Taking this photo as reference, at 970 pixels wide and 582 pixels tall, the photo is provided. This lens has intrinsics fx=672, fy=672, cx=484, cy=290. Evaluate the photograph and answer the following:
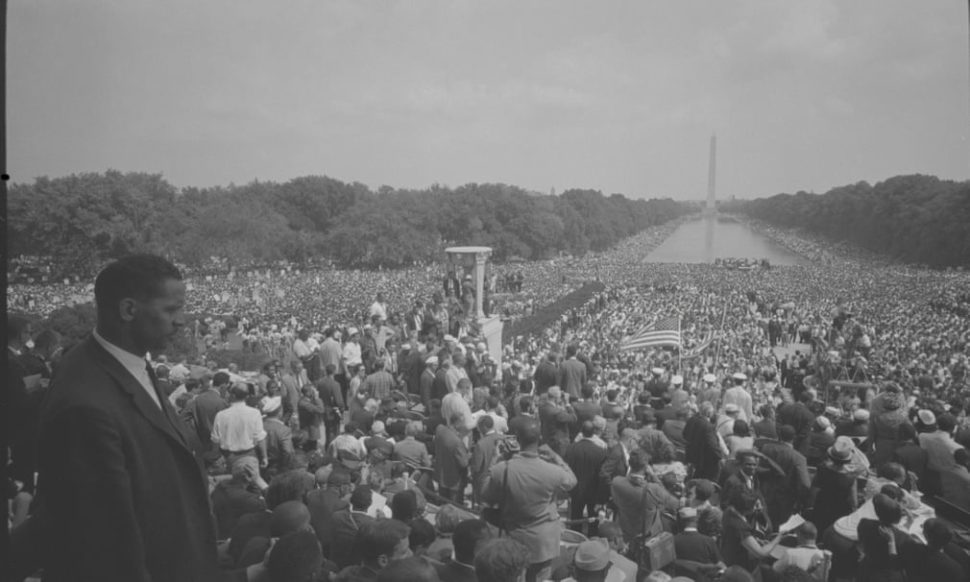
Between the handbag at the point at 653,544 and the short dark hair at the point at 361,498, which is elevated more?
the short dark hair at the point at 361,498

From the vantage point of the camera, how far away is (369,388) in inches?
362

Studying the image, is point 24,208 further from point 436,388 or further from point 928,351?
point 928,351

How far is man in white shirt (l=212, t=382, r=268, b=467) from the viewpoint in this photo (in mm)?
6445

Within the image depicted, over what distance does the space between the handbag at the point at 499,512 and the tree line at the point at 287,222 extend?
86.5ft

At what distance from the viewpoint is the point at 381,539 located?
364 cm

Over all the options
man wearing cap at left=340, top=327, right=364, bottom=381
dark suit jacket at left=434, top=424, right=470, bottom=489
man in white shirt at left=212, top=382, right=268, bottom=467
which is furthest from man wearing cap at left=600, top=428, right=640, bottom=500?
man wearing cap at left=340, top=327, right=364, bottom=381

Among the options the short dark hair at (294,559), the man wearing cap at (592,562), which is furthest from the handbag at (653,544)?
the short dark hair at (294,559)

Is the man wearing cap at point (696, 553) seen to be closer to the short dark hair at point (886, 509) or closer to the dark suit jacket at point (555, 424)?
the short dark hair at point (886, 509)

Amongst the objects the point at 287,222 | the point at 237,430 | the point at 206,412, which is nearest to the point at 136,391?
the point at 237,430

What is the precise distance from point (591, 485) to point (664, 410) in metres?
2.31

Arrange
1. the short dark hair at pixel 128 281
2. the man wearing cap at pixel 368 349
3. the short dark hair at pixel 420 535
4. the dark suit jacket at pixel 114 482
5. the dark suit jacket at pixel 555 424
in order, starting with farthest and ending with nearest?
the man wearing cap at pixel 368 349, the dark suit jacket at pixel 555 424, the short dark hair at pixel 420 535, the short dark hair at pixel 128 281, the dark suit jacket at pixel 114 482

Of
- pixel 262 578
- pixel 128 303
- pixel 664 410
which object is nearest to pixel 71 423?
pixel 128 303

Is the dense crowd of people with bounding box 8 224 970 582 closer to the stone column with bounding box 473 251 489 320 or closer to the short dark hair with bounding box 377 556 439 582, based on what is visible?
the short dark hair with bounding box 377 556 439 582

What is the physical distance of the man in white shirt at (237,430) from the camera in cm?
645
